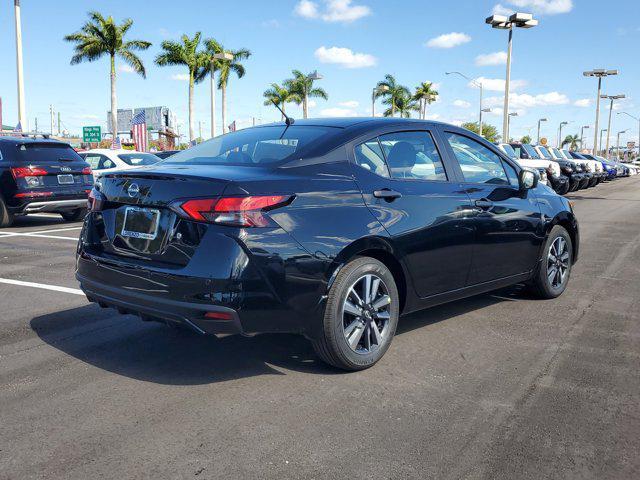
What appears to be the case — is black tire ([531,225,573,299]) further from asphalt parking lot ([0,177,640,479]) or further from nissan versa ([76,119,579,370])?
nissan versa ([76,119,579,370])

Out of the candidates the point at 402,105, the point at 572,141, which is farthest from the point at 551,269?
the point at 572,141

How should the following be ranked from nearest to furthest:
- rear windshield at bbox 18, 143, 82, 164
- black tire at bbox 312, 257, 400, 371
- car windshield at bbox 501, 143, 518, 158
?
black tire at bbox 312, 257, 400, 371 → rear windshield at bbox 18, 143, 82, 164 → car windshield at bbox 501, 143, 518, 158

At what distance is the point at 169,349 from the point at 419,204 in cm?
206

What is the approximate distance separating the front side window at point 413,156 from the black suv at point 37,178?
9.16m

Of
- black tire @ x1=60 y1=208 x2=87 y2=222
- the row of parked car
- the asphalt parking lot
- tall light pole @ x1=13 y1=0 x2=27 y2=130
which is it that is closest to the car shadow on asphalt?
the asphalt parking lot

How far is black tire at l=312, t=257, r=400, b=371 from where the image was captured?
3742mm

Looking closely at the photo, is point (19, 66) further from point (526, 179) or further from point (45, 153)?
point (526, 179)

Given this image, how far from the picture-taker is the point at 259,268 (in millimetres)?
3436

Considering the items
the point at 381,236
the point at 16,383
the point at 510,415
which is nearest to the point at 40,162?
the point at 16,383

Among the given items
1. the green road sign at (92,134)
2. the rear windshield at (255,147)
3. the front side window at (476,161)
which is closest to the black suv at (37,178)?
the rear windshield at (255,147)

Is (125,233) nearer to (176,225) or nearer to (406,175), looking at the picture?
(176,225)

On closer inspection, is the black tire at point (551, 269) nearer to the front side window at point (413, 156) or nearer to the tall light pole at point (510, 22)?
the front side window at point (413, 156)

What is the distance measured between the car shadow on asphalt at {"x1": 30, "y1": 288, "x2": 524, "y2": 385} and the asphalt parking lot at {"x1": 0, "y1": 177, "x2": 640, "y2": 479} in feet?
0.06

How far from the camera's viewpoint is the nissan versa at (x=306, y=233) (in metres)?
3.45
